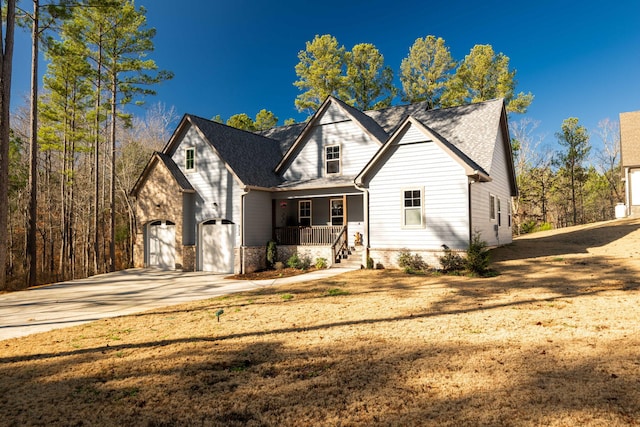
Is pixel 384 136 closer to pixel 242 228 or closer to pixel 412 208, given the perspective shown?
pixel 412 208

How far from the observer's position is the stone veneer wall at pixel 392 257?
14531mm

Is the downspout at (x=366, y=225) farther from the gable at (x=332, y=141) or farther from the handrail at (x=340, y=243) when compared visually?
the gable at (x=332, y=141)

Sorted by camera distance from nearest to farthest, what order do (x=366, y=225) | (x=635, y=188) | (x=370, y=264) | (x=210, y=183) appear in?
(x=370, y=264)
(x=366, y=225)
(x=210, y=183)
(x=635, y=188)

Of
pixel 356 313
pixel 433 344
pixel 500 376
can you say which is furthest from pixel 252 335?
pixel 500 376

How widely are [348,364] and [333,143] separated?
1536cm

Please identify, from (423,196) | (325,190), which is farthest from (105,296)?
(423,196)

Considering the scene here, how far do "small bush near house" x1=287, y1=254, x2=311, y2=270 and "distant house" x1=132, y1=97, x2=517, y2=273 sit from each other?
1.10ft

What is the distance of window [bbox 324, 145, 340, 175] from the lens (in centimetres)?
1919

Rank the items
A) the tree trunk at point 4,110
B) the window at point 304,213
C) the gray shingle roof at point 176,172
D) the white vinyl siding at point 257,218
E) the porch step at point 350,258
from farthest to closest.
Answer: the window at point 304,213
the gray shingle roof at point 176,172
the white vinyl siding at point 257,218
the porch step at point 350,258
the tree trunk at point 4,110

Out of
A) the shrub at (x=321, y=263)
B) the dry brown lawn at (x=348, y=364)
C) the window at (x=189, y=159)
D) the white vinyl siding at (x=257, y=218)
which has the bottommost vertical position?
the dry brown lawn at (x=348, y=364)

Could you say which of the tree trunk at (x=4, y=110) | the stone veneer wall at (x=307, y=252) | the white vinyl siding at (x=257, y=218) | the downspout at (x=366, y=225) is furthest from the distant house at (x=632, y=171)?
the tree trunk at (x=4, y=110)

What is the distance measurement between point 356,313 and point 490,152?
1167 centimetres

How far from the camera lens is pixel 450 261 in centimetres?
1402

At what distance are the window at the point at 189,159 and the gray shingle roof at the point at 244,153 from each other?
1599 mm
